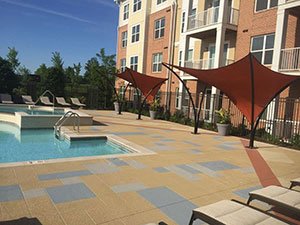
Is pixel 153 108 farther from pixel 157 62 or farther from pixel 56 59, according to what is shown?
pixel 56 59

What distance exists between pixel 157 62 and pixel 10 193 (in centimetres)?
2445

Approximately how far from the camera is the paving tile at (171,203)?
4.53 metres

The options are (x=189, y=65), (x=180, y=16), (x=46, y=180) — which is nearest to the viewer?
(x=46, y=180)

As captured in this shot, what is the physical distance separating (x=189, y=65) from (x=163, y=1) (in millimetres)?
9009

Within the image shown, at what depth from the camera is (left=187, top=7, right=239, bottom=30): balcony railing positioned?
19.5 meters

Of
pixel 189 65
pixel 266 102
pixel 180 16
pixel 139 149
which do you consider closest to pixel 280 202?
pixel 139 149

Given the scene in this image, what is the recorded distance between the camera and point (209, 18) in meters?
20.7

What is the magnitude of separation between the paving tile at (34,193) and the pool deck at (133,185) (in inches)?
0.6

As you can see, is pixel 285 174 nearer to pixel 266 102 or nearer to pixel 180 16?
pixel 266 102

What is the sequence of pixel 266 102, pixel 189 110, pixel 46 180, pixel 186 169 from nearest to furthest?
pixel 46 180
pixel 186 169
pixel 266 102
pixel 189 110

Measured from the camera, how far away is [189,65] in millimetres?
22359

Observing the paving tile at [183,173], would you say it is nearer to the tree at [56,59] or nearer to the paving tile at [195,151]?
the paving tile at [195,151]

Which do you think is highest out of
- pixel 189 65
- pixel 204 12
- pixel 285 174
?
pixel 204 12

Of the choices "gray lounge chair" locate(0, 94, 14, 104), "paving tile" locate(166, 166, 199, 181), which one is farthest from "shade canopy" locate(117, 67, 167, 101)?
"paving tile" locate(166, 166, 199, 181)
